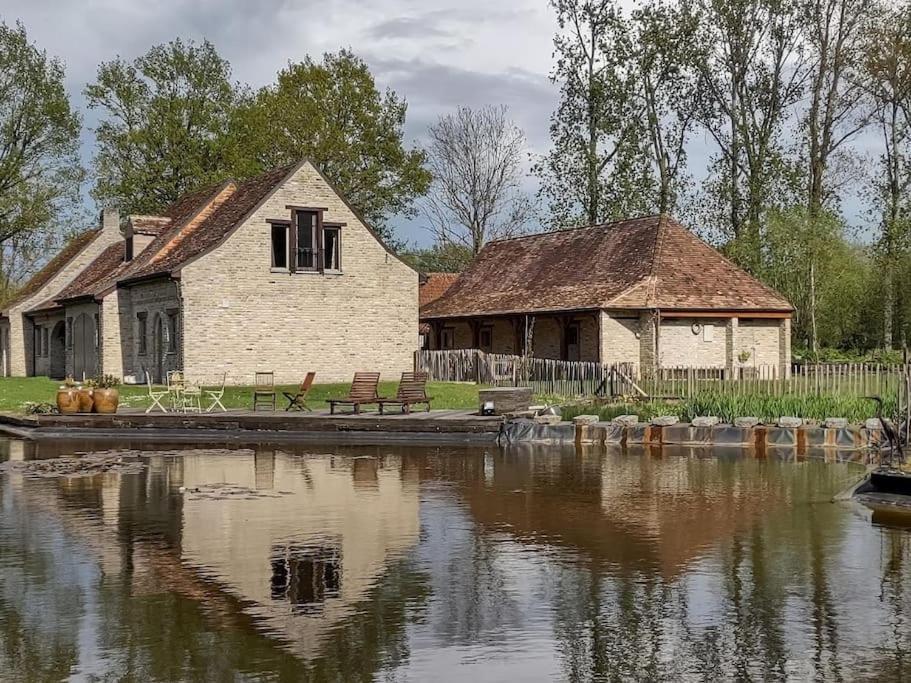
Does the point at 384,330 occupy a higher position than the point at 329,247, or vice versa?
the point at 329,247

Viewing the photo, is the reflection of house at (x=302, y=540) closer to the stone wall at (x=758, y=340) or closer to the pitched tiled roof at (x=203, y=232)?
the pitched tiled roof at (x=203, y=232)

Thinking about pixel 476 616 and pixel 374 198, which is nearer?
pixel 476 616

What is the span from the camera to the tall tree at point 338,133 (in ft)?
200

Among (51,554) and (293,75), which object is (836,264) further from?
(51,554)

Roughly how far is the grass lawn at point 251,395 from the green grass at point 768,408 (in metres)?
7.29

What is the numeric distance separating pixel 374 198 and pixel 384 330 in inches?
988

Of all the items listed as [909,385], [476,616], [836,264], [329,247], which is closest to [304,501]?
[476,616]

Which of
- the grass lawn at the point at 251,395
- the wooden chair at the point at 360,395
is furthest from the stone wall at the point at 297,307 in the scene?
the wooden chair at the point at 360,395

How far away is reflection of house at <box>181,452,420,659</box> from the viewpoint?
8.45 m

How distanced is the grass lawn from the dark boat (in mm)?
15706

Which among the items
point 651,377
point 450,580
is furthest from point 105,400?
point 450,580

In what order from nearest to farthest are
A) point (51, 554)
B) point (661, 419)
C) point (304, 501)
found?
point (51, 554) → point (304, 501) → point (661, 419)

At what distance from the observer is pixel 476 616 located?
26.7 feet

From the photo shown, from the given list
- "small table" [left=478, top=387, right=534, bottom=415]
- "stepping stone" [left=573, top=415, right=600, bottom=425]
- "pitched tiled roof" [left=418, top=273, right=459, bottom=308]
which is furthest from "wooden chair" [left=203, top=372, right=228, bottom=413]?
"pitched tiled roof" [left=418, top=273, right=459, bottom=308]
